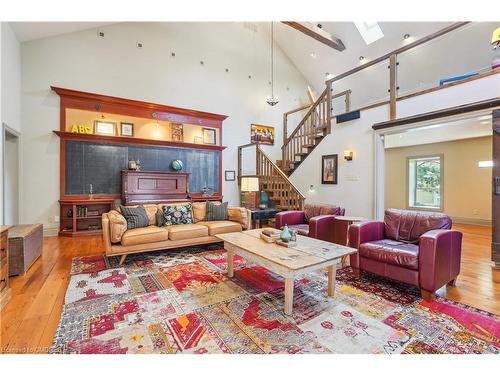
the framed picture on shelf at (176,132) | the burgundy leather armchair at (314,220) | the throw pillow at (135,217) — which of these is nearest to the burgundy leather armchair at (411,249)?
the burgundy leather armchair at (314,220)

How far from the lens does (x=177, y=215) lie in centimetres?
429

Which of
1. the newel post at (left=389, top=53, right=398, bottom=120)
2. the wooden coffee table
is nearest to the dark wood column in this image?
the newel post at (left=389, top=53, right=398, bottom=120)

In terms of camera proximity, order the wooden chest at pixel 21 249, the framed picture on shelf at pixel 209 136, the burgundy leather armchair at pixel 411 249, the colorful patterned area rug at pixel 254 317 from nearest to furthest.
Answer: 1. the colorful patterned area rug at pixel 254 317
2. the burgundy leather armchair at pixel 411 249
3. the wooden chest at pixel 21 249
4. the framed picture on shelf at pixel 209 136

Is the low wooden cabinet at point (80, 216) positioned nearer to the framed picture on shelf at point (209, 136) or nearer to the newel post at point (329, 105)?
the framed picture on shelf at point (209, 136)

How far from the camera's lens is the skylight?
6598mm

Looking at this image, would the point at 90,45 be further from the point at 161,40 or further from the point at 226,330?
the point at 226,330

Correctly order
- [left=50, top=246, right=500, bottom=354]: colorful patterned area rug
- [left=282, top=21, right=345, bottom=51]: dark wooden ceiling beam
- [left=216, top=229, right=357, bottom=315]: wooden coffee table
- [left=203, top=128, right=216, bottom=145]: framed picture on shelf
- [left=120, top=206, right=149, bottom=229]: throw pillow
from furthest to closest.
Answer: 1. [left=203, top=128, right=216, bottom=145]: framed picture on shelf
2. [left=282, top=21, right=345, bottom=51]: dark wooden ceiling beam
3. [left=120, top=206, right=149, bottom=229]: throw pillow
4. [left=216, top=229, right=357, bottom=315]: wooden coffee table
5. [left=50, top=246, right=500, bottom=354]: colorful patterned area rug

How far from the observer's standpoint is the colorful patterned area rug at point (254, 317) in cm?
177

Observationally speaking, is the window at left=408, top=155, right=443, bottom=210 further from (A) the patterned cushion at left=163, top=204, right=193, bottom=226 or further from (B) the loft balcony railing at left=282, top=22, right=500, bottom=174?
(A) the patterned cushion at left=163, top=204, right=193, bottom=226

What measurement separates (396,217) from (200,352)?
2.95 meters

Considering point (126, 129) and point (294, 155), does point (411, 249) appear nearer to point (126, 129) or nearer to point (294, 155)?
point (294, 155)

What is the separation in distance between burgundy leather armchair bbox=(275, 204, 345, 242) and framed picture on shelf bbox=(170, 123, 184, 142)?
12.6ft

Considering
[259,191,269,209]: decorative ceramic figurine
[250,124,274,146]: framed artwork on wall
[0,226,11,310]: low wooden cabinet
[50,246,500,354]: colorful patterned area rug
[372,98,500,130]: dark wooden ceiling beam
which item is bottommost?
[50,246,500,354]: colorful patterned area rug

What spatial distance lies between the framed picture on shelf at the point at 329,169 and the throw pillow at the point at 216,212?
2.91 metres
